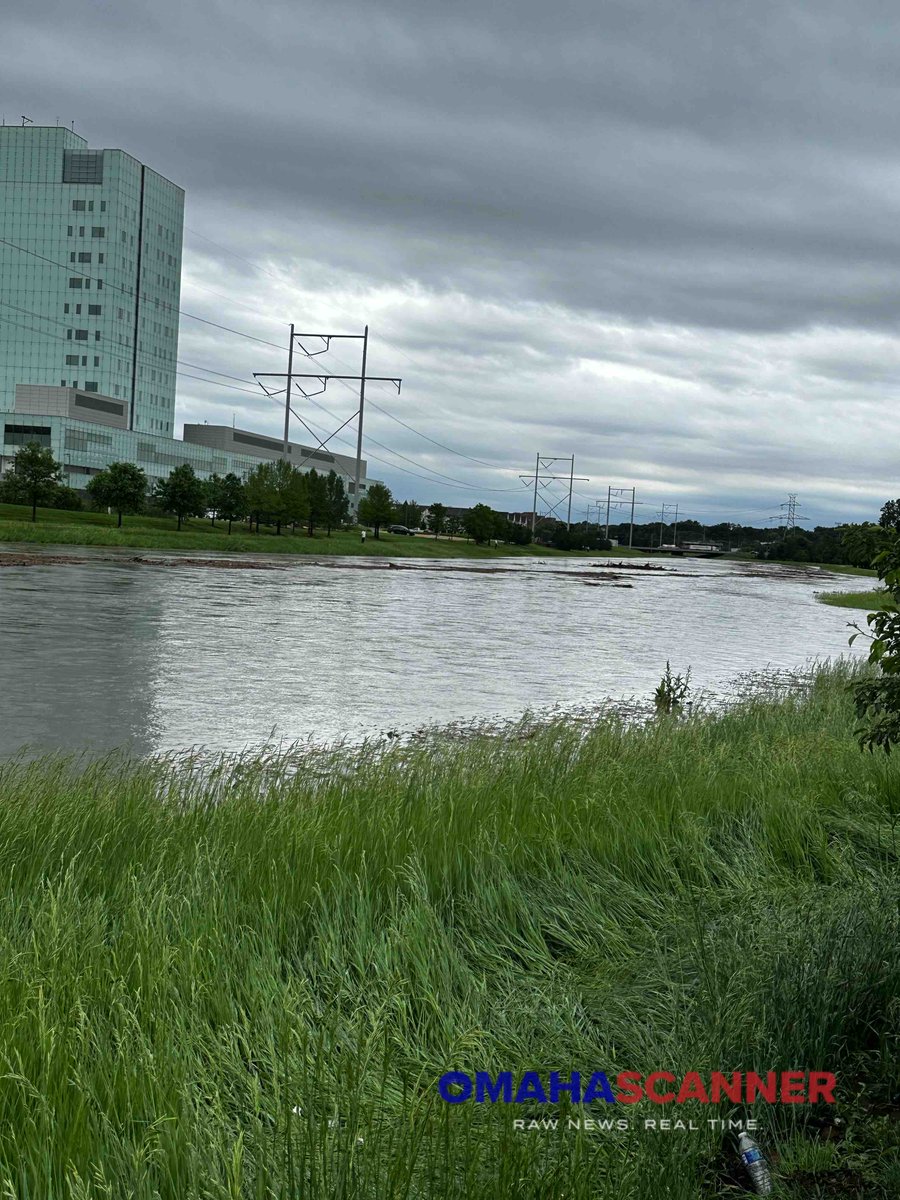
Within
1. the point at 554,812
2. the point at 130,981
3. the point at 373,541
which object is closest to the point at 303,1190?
the point at 130,981

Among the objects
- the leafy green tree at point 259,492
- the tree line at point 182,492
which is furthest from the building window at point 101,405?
the leafy green tree at point 259,492

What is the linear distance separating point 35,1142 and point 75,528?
67563mm

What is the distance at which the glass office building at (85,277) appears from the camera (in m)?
162

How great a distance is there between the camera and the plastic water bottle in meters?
3.13

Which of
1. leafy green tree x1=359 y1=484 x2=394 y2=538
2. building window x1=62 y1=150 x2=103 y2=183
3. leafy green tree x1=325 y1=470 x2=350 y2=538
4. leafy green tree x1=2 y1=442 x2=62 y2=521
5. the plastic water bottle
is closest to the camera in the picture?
the plastic water bottle

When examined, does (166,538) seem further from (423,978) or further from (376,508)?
(423,978)

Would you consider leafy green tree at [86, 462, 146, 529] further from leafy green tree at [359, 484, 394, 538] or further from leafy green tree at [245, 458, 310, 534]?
leafy green tree at [359, 484, 394, 538]

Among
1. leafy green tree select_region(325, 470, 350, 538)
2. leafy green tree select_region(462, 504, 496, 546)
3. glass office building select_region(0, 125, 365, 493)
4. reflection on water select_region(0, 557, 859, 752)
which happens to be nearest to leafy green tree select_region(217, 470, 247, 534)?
leafy green tree select_region(325, 470, 350, 538)

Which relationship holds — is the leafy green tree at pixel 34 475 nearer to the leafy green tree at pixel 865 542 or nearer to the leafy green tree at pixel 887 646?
the leafy green tree at pixel 865 542

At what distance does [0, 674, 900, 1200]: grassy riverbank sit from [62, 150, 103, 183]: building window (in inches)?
6983

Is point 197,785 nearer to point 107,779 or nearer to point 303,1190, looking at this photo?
point 107,779

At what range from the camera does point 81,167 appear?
545ft

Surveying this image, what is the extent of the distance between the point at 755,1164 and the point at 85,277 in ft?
587

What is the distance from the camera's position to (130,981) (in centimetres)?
400
